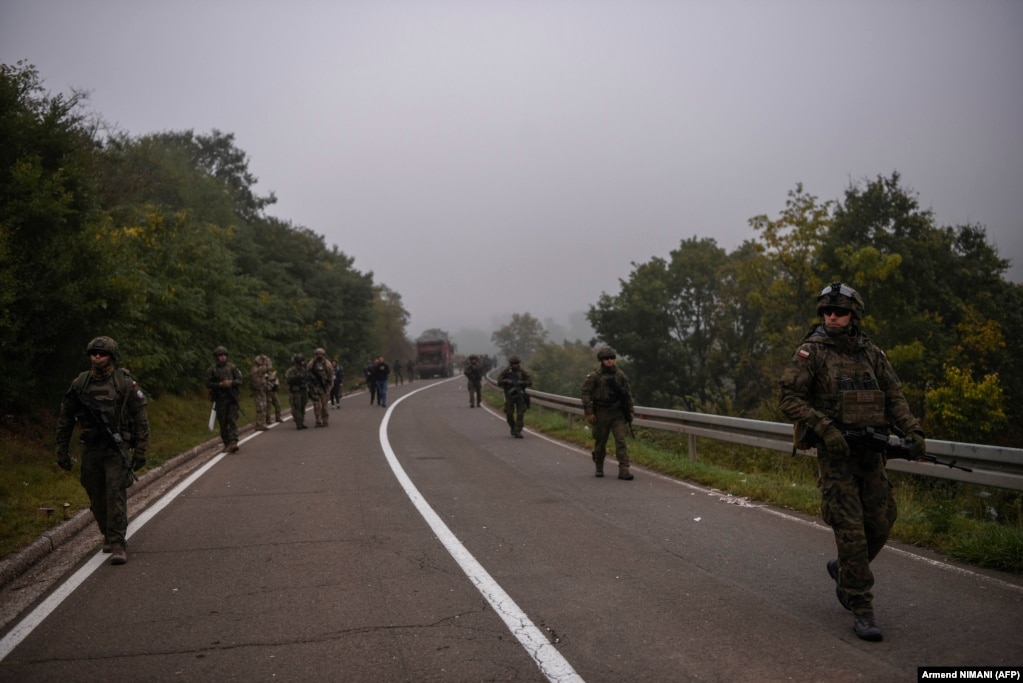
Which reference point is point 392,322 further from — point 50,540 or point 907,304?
point 50,540

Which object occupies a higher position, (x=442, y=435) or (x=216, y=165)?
A: (x=216, y=165)

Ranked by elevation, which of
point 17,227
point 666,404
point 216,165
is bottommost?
point 666,404

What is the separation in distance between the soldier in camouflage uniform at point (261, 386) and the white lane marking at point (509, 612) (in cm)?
1166

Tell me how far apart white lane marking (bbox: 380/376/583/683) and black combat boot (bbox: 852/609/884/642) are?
167 cm

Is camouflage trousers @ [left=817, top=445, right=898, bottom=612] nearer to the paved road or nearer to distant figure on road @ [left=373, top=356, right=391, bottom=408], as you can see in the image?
the paved road

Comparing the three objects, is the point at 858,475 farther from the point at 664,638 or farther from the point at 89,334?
the point at 89,334

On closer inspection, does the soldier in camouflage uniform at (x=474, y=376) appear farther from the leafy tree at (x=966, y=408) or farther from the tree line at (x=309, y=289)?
the leafy tree at (x=966, y=408)

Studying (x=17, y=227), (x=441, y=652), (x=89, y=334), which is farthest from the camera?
(x=89, y=334)

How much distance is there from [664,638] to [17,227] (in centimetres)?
1247

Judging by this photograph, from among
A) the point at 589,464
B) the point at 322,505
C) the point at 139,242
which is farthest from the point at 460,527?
the point at 139,242

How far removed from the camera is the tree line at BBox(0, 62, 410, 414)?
42.7 feet

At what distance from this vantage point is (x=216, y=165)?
68.3m

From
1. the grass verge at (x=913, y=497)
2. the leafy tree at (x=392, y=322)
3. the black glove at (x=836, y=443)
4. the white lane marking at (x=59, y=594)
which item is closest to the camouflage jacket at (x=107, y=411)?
the white lane marking at (x=59, y=594)

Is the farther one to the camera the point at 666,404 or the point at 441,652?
the point at 666,404
